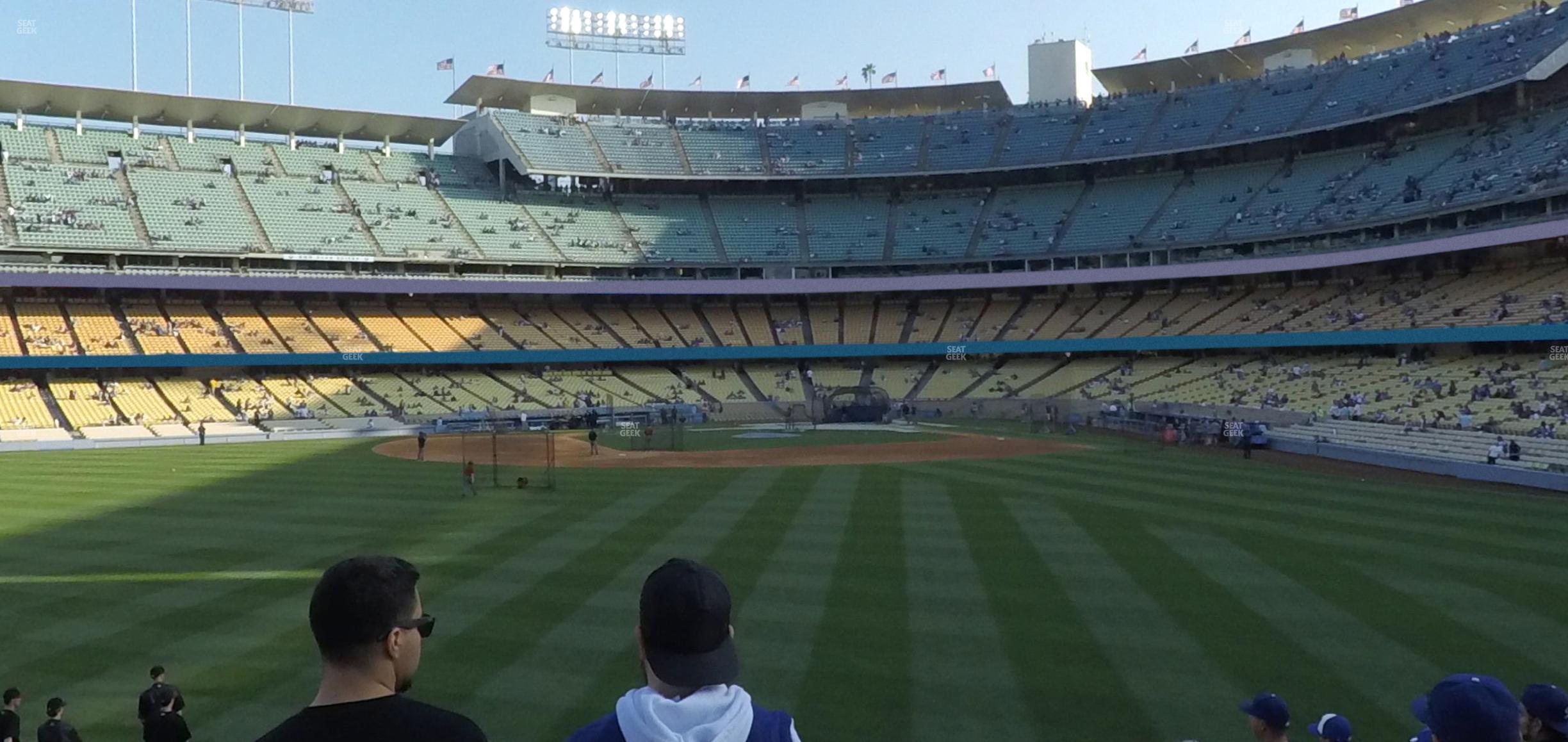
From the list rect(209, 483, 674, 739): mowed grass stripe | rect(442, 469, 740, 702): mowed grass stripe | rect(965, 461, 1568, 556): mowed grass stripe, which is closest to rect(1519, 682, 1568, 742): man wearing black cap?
rect(442, 469, 740, 702): mowed grass stripe

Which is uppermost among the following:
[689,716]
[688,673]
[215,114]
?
[215,114]

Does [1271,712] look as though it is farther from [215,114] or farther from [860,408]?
[215,114]

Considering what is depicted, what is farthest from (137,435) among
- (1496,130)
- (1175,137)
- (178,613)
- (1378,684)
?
(1496,130)

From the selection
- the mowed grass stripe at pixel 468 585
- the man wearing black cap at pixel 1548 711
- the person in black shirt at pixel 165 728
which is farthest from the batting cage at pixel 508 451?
the man wearing black cap at pixel 1548 711

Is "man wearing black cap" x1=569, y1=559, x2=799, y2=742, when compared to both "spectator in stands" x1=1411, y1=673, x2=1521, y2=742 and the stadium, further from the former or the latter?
"spectator in stands" x1=1411, y1=673, x2=1521, y2=742

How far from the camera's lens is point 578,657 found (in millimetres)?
12812

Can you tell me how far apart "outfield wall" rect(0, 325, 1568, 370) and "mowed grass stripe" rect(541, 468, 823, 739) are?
34359 millimetres

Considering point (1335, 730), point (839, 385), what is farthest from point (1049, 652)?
point (839, 385)

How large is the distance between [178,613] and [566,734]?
8446 mm

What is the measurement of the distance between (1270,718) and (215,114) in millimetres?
81121

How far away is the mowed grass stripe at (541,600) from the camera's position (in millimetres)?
12500

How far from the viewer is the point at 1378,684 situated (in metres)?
11.4

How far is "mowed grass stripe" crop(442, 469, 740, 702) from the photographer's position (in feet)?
41.0

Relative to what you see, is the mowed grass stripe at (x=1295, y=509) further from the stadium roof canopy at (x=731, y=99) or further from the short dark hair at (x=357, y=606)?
the stadium roof canopy at (x=731, y=99)
